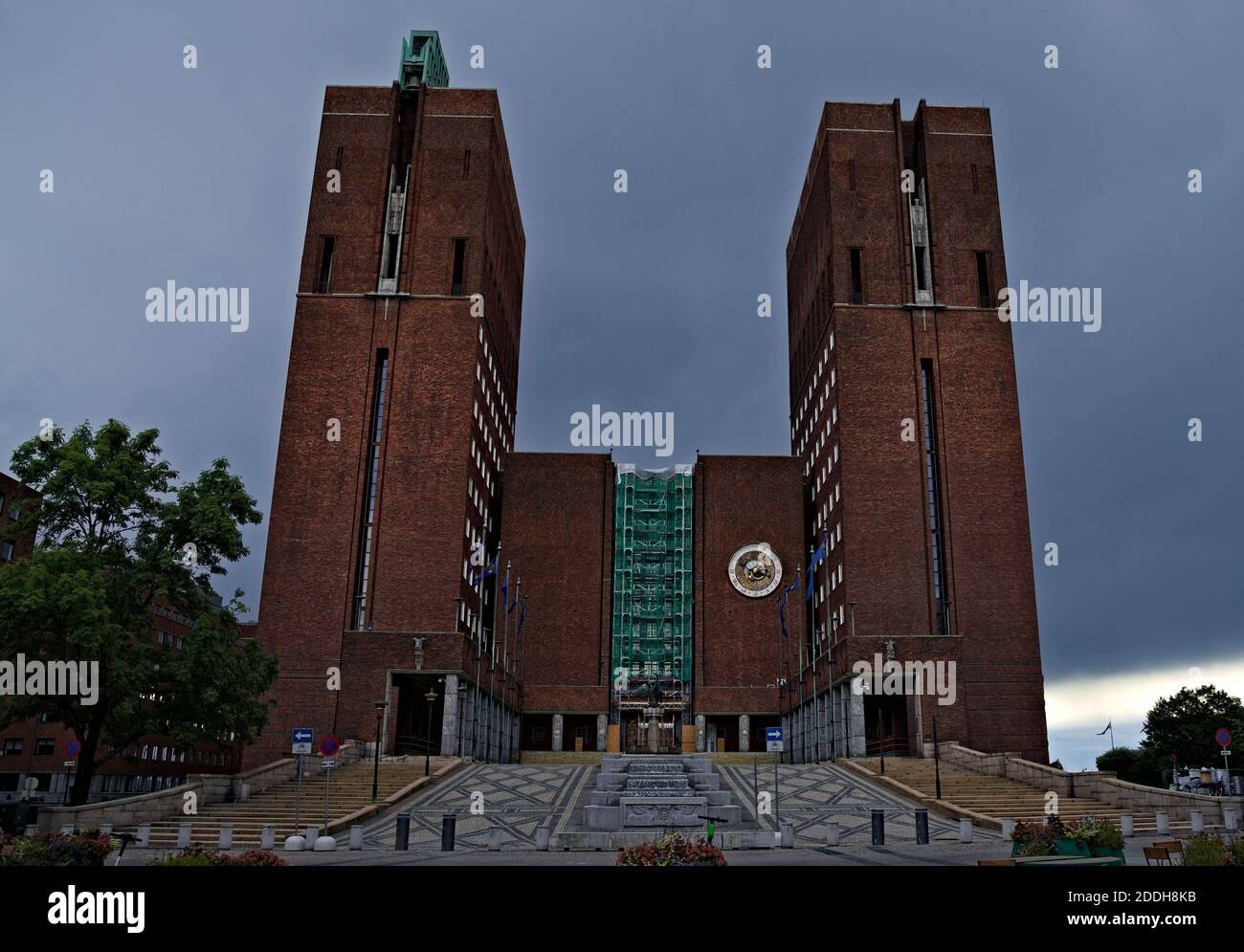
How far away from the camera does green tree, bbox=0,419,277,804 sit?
108 ft

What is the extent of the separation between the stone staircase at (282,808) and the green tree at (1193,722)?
71667 mm

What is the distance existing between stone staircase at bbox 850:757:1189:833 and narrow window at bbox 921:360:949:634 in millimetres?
A: 15222

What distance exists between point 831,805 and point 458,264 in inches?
1807

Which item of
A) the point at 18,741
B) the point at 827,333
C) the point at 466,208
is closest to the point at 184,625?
the point at 18,741

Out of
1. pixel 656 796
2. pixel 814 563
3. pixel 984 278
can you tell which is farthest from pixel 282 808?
pixel 984 278

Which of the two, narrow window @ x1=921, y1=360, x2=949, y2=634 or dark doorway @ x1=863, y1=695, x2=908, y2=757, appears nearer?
dark doorway @ x1=863, y1=695, x2=908, y2=757

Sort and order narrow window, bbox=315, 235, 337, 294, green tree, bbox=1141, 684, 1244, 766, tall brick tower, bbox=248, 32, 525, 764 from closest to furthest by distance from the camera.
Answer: tall brick tower, bbox=248, 32, 525, 764, narrow window, bbox=315, 235, 337, 294, green tree, bbox=1141, 684, 1244, 766

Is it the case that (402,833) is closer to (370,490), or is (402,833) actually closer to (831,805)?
(831,805)

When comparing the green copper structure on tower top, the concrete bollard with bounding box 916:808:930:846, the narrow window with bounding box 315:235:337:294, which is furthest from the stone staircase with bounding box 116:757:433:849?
the green copper structure on tower top

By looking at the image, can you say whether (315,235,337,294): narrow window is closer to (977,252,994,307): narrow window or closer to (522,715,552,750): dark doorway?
(522,715,552,750): dark doorway

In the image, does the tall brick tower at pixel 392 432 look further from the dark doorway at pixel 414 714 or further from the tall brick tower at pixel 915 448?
the tall brick tower at pixel 915 448

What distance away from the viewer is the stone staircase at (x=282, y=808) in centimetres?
3278

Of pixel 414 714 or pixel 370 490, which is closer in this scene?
pixel 414 714

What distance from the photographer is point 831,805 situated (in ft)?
132
